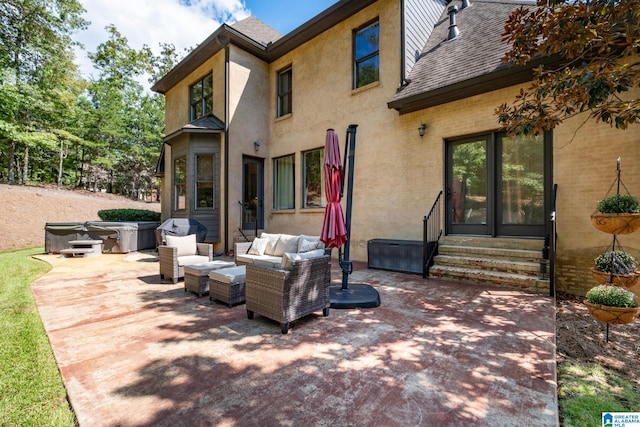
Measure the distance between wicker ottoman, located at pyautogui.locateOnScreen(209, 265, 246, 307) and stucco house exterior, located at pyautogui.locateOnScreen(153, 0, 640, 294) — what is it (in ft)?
14.3

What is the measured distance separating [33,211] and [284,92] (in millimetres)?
14619

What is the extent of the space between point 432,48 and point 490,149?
Answer: 3584mm

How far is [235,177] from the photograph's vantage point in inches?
363

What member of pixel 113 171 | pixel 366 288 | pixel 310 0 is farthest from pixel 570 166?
pixel 113 171

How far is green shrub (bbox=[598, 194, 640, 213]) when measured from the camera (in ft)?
11.3

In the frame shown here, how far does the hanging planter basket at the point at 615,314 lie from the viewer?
9.63ft

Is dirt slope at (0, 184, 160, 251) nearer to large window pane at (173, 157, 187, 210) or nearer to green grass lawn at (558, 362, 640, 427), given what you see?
large window pane at (173, 157, 187, 210)

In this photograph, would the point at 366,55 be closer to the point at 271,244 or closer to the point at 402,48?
the point at 402,48

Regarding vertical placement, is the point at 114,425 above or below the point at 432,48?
below

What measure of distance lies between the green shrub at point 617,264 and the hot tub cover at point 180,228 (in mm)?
8732

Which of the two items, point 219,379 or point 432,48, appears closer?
point 219,379

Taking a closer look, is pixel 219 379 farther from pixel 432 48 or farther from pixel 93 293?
pixel 432 48

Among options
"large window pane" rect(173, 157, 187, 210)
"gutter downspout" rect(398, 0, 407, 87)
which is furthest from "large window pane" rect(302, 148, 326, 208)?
"large window pane" rect(173, 157, 187, 210)

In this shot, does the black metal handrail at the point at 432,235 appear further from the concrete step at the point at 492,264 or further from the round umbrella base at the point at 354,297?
the round umbrella base at the point at 354,297
